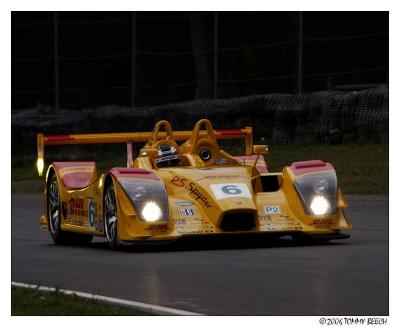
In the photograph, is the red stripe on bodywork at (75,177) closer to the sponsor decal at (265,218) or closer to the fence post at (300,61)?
the sponsor decal at (265,218)

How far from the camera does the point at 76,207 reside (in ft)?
50.8

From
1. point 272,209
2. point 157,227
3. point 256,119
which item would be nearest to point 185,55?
point 256,119

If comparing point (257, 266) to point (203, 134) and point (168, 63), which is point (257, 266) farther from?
point (168, 63)

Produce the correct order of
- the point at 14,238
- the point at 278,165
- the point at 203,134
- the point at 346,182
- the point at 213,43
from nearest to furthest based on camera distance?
the point at 203,134 → the point at 14,238 → the point at 346,182 → the point at 278,165 → the point at 213,43

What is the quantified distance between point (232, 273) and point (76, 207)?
452 cm

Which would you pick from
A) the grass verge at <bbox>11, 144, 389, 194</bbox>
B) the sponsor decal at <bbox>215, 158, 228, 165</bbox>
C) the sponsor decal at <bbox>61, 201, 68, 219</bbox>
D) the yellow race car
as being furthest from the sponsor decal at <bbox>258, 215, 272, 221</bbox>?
the grass verge at <bbox>11, 144, 389, 194</bbox>

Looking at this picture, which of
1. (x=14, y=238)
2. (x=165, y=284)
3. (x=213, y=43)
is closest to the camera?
(x=165, y=284)

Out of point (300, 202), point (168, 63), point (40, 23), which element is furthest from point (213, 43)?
point (300, 202)

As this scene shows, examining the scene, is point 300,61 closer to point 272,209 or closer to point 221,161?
point 221,161

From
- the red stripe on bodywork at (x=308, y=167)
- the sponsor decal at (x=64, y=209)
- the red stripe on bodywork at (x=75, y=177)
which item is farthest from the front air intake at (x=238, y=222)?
the sponsor decal at (x=64, y=209)

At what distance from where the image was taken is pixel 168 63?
32.9m

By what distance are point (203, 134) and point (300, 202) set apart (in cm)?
209

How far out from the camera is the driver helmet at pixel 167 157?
50.3 ft

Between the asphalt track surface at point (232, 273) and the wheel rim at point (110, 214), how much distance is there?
23cm
